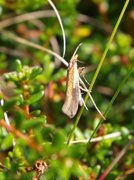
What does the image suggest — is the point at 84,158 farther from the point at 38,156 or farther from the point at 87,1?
the point at 87,1

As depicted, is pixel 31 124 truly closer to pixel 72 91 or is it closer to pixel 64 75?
pixel 72 91

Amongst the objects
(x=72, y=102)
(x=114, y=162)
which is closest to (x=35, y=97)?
(x=72, y=102)

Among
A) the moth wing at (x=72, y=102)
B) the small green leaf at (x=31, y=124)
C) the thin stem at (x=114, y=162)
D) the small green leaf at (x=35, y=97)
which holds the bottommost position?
the thin stem at (x=114, y=162)

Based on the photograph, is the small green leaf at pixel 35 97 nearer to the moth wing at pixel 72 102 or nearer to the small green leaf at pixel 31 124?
the moth wing at pixel 72 102

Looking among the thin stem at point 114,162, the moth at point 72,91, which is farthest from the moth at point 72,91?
the thin stem at point 114,162

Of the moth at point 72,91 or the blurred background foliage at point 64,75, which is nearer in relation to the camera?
the moth at point 72,91

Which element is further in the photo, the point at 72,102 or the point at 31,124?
the point at 72,102

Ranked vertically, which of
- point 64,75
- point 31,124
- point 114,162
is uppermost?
point 64,75

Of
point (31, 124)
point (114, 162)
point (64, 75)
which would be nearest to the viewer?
point (31, 124)

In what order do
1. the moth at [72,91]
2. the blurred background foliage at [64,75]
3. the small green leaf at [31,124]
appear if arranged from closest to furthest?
the small green leaf at [31,124] → the moth at [72,91] → the blurred background foliage at [64,75]

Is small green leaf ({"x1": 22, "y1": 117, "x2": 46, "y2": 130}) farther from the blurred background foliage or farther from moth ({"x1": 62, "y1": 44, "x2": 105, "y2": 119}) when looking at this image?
moth ({"x1": 62, "y1": 44, "x2": 105, "y2": 119})

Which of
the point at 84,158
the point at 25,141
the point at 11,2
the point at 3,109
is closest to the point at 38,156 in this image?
the point at 25,141
